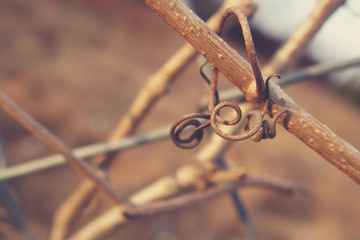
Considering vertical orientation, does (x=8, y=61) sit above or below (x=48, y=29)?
below

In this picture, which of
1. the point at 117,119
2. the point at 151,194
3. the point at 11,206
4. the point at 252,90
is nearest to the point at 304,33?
the point at 252,90

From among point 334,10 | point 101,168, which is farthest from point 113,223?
point 334,10

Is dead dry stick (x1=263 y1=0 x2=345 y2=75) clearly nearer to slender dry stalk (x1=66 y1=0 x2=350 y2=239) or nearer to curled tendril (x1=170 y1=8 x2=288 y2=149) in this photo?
slender dry stalk (x1=66 y1=0 x2=350 y2=239)

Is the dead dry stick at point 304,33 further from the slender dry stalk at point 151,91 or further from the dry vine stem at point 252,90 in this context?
the dry vine stem at point 252,90

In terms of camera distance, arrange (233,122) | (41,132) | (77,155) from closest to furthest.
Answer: (233,122) < (41,132) < (77,155)

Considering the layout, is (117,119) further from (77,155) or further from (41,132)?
(41,132)

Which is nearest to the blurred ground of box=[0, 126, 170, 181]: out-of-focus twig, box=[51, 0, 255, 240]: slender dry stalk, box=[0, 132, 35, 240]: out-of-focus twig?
box=[51, 0, 255, 240]: slender dry stalk

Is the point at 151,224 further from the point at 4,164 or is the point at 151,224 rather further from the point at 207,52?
the point at 207,52
